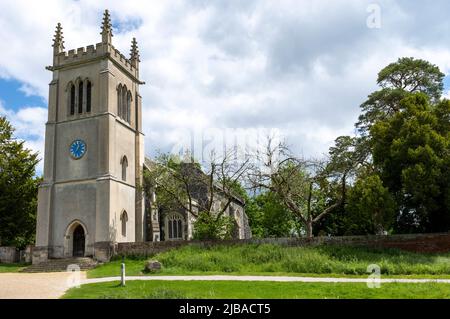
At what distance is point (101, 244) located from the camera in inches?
1193

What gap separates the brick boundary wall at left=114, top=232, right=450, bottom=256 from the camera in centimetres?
2191

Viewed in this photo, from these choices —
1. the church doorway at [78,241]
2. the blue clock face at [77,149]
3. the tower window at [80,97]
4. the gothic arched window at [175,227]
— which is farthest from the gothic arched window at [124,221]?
the tower window at [80,97]

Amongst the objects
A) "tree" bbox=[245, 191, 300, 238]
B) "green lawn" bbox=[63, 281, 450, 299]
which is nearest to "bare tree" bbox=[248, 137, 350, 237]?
"tree" bbox=[245, 191, 300, 238]

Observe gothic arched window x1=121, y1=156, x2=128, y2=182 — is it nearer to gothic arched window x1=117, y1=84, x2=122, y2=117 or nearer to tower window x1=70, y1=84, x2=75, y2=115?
gothic arched window x1=117, y1=84, x2=122, y2=117

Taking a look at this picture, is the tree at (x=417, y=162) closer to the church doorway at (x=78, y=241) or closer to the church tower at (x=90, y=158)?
the church tower at (x=90, y=158)

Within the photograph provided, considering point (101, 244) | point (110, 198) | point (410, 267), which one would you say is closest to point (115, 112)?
point (110, 198)

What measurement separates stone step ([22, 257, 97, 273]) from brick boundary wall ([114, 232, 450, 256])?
2635mm

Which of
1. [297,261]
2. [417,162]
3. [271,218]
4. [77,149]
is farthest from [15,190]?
[417,162]

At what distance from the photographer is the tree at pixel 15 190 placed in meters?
38.5

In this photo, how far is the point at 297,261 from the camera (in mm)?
20312

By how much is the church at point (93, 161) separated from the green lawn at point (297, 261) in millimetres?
7350
